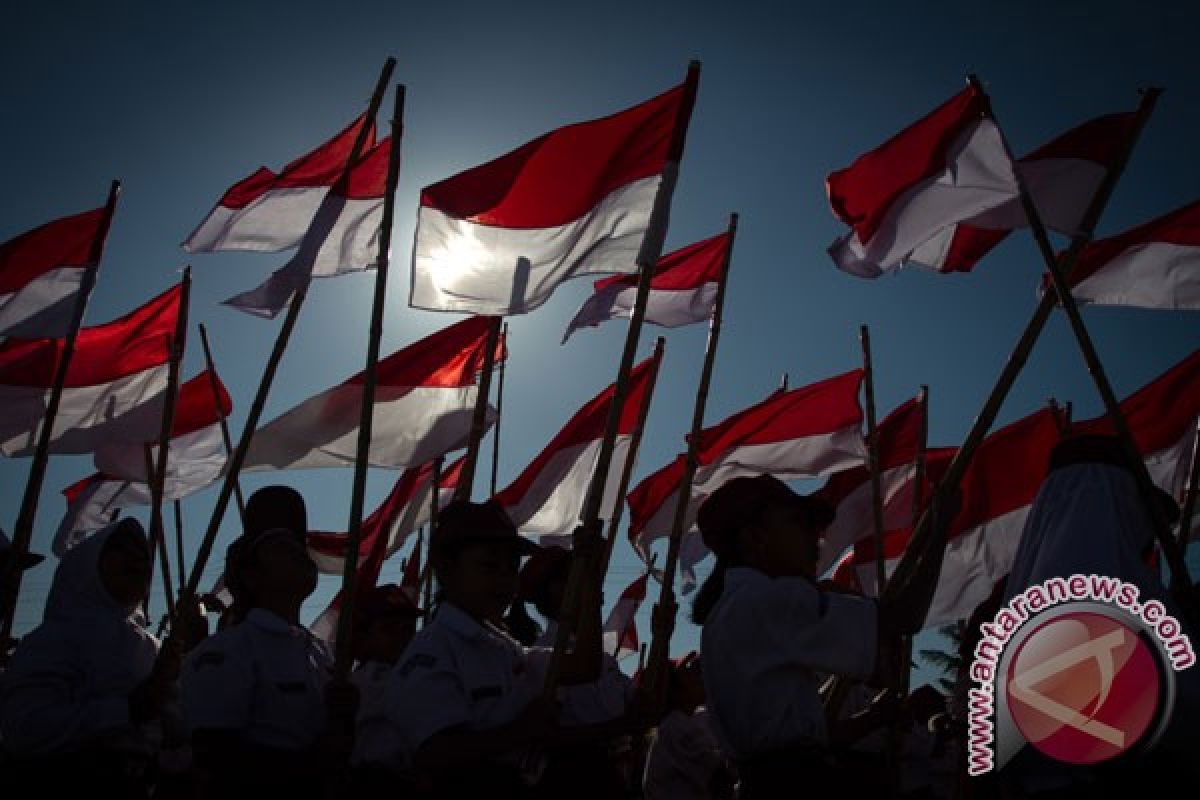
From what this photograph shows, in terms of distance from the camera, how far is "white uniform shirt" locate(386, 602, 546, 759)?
13.6ft

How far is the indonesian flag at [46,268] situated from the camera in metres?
9.63

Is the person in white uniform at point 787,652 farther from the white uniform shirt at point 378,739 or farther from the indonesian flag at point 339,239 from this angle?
the indonesian flag at point 339,239

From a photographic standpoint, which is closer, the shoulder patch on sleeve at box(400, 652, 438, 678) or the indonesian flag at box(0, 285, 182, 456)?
the shoulder patch on sleeve at box(400, 652, 438, 678)

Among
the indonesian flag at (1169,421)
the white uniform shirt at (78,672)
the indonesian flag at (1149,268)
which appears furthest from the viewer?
the indonesian flag at (1169,421)

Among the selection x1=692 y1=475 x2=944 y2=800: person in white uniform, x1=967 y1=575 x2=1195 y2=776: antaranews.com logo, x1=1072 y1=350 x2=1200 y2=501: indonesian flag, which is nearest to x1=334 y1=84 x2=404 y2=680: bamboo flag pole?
x1=692 y1=475 x2=944 y2=800: person in white uniform

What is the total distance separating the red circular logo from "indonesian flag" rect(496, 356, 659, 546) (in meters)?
6.53

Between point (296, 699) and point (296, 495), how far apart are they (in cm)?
151

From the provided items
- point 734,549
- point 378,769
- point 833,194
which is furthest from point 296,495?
point 833,194

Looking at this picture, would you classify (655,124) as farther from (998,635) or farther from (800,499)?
(998,635)

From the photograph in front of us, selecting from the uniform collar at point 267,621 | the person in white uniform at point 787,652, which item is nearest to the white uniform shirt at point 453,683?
the person in white uniform at point 787,652

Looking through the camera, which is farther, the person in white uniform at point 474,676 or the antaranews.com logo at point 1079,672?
the person in white uniform at point 474,676

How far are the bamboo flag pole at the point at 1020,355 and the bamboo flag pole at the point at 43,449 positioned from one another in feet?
18.8

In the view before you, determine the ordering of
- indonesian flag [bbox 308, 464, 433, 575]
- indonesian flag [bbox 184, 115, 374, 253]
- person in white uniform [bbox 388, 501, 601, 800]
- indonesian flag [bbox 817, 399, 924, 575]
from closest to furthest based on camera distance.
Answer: person in white uniform [bbox 388, 501, 601, 800] → indonesian flag [bbox 184, 115, 374, 253] → indonesian flag [bbox 817, 399, 924, 575] → indonesian flag [bbox 308, 464, 433, 575]

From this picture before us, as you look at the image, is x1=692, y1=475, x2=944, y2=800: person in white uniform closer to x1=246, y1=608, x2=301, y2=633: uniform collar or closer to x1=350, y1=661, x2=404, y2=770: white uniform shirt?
x1=350, y1=661, x2=404, y2=770: white uniform shirt
